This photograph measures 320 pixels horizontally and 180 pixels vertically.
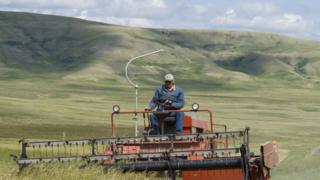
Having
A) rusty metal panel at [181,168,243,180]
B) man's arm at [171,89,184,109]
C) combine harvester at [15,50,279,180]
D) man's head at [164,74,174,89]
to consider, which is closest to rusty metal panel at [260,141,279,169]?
combine harvester at [15,50,279,180]

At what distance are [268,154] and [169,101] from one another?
3015 mm

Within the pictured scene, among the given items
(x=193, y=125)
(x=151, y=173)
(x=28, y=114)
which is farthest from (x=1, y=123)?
(x=151, y=173)

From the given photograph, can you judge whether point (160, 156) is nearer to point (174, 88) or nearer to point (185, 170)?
point (185, 170)

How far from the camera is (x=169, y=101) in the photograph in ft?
55.9

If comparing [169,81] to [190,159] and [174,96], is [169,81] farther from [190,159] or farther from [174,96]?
[190,159]

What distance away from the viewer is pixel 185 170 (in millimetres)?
14844

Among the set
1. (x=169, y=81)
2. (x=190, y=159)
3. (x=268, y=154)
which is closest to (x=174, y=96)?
(x=169, y=81)

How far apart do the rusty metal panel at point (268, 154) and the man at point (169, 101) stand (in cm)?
245

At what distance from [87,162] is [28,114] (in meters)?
55.3

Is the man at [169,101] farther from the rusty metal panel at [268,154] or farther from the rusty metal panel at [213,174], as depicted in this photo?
the rusty metal panel at [268,154]

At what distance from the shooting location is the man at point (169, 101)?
17.0 m

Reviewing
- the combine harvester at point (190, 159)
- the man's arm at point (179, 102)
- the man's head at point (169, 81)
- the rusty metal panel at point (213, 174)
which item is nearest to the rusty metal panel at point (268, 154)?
the combine harvester at point (190, 159)

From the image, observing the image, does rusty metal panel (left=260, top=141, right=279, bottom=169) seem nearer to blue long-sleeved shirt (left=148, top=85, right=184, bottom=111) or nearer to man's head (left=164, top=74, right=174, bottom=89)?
blue long-sleeved shirt (left=148, top=85, right=184, bottom=111)

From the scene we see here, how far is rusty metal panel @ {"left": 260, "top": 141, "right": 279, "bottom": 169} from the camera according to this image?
14414mm
